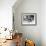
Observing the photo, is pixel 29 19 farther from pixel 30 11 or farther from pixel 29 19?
pixel 30 11

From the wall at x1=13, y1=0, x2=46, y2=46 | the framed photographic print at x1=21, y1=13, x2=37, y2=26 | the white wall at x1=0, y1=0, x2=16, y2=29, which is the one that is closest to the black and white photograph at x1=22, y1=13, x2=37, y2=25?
the framed photographic print at x1=21, y1=13, x2=37, y2=26

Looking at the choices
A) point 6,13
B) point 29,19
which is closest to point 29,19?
point 29,19

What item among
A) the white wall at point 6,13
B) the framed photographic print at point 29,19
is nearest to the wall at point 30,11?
the framed photographic print at point 29,19

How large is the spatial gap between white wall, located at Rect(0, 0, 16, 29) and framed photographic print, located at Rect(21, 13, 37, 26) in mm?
1028

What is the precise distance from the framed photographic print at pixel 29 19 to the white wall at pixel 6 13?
1.03m

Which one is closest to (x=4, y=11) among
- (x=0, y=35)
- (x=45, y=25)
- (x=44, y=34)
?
(x=0, y=35)

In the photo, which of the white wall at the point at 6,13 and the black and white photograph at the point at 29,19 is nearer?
the white wall at the point at 6,13

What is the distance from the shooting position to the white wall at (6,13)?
4.23m

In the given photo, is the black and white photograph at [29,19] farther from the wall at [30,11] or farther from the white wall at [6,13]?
the white wall at [6,13]

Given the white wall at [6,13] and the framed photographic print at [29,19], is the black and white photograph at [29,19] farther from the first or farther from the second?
the white wall at [6,13]

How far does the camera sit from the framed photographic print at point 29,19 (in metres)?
5.16

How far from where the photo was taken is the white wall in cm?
423

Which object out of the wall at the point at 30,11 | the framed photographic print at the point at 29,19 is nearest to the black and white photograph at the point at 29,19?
the framed photographic print at the point at 29,19

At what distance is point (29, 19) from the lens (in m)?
5.16
